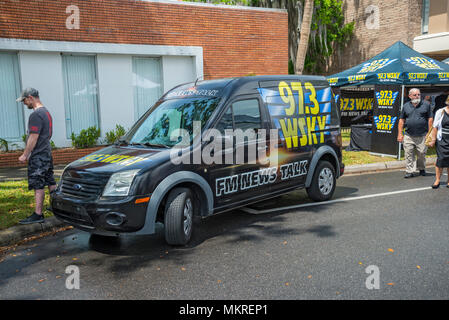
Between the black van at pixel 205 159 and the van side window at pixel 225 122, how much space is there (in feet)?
0.05

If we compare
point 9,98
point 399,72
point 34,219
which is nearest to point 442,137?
point 399,72

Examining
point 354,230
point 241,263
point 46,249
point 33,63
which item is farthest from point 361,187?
point 33,63

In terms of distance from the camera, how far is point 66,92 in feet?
41.9

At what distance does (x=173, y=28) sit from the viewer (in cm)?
1438

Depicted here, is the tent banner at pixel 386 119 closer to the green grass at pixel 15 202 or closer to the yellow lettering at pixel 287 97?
the yellow lettering at pixel 287 97

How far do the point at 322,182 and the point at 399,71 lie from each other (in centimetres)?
608

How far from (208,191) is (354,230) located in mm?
2145

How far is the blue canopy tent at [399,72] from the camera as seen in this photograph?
11.4 meters

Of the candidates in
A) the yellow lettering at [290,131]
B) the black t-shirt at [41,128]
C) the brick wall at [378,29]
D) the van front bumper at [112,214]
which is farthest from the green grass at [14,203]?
the brick wall at [378,29]

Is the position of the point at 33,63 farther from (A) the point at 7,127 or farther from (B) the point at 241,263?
(B) the point at 241,263

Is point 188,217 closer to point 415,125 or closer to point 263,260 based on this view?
point 263,260

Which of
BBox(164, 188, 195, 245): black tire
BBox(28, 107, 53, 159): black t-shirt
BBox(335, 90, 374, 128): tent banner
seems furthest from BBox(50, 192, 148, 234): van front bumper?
BBox(335, 90, 374, 128): tent banner

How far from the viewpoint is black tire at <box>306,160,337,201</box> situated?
279 inches

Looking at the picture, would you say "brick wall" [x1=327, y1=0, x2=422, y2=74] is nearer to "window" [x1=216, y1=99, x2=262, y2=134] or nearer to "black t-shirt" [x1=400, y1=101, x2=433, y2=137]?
"black t-shirt" [x1=400, y1=101, x2=433, y2=137]
